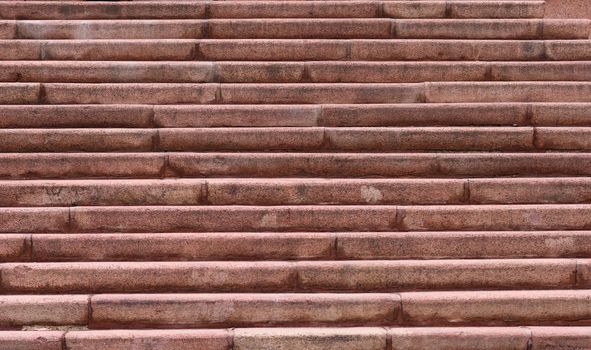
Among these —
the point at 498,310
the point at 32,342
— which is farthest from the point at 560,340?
the point at 32,342

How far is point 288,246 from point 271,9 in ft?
9.89

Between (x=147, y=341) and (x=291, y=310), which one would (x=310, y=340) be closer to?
(x=291, y=310)

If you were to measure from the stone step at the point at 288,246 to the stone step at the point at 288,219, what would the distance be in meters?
0.11

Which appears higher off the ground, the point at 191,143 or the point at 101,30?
the point at 101,30

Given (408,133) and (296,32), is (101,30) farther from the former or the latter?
(408,133)

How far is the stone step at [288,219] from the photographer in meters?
5.17

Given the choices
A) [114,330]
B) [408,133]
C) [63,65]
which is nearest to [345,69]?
[408,133]

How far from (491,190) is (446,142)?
60cm

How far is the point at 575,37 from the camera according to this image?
271 inches

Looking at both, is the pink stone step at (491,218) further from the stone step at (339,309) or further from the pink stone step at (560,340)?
the pink stone step at (560,340)

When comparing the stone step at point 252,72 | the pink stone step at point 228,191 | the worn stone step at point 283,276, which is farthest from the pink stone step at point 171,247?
the stone step at point 252,72

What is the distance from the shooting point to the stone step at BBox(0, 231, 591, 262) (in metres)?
5.02

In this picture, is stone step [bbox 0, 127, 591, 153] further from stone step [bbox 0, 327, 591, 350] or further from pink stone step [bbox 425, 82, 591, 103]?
stone step [bbox 0, 327, 591, 350]

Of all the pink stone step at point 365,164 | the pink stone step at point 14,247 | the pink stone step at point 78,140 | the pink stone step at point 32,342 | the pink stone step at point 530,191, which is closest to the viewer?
the pink stone step at point 32,342
